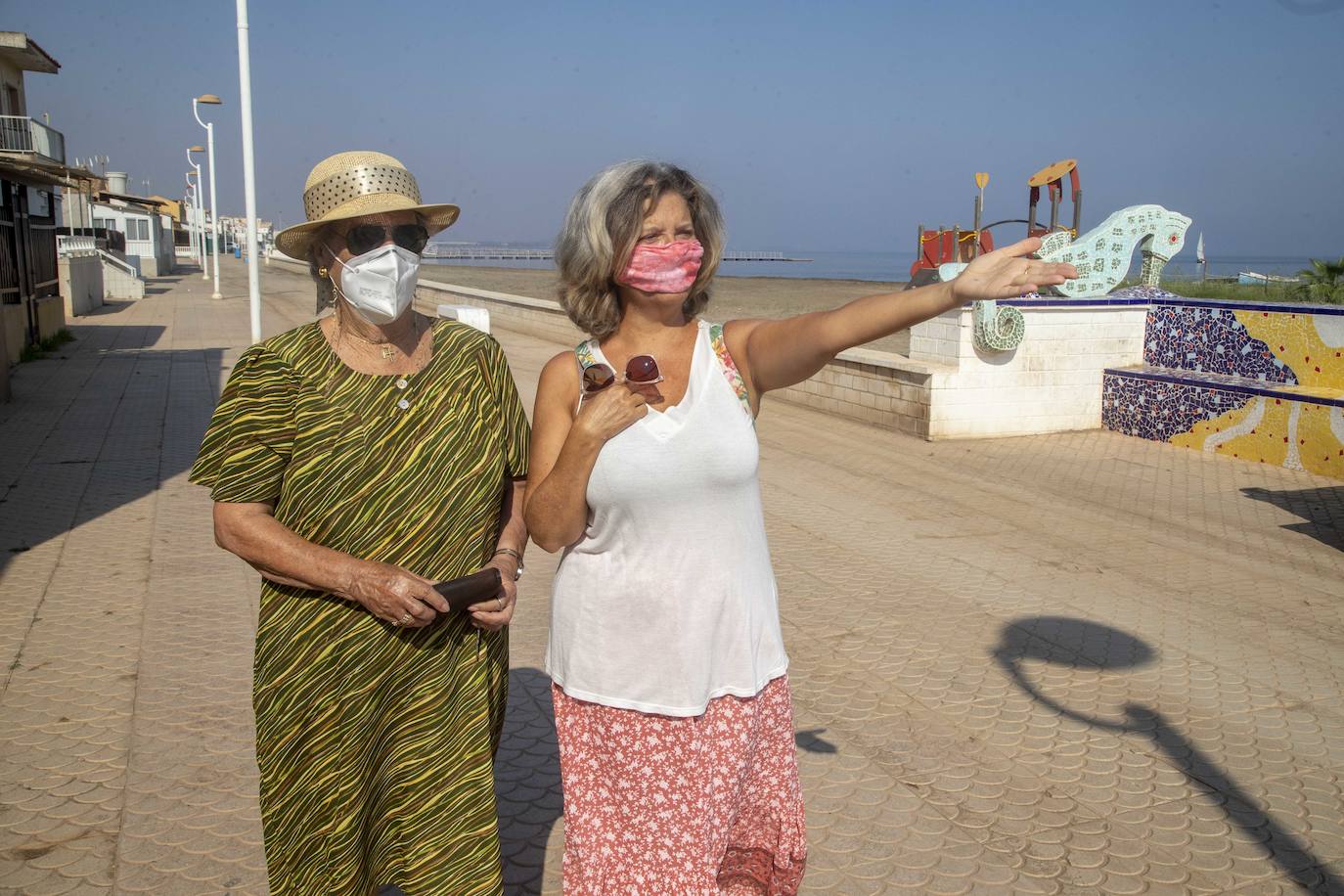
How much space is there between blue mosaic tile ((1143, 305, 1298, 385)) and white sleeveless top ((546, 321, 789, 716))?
963 cm

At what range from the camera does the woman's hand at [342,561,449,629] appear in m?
2.20

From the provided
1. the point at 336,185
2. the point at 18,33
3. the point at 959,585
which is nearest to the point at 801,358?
the point at 336,185

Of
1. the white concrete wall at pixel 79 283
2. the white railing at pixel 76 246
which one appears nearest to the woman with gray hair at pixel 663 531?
the white concrete wall at pixel 79 283

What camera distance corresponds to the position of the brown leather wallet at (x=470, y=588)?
2.26 metres

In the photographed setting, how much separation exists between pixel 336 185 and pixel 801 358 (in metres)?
1.13

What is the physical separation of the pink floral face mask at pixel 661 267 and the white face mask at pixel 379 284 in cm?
49

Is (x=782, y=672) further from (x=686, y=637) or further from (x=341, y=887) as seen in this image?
(x=341, y=887)

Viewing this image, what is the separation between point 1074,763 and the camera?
407cm

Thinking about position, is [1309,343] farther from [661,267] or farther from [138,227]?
[138,227]

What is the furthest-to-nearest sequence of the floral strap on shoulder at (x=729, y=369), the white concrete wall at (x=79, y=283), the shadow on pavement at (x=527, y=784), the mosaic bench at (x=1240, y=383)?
the white concrete wall at (x=79, y=283) → the mosaic bench at (x=1240, y=383) → the shadow on pavement at (x=527, y=784) → the floral strap on shoulder at (x=729, y=369)

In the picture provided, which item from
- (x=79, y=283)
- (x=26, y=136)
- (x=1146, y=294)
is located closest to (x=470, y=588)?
(x=1146, y=294)

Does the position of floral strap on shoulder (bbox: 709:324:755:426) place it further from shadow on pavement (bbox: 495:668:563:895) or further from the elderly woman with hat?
shadow on pavement (bbox: 495:668:563:895)

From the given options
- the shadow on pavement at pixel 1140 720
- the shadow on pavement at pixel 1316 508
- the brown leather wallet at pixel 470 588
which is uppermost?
the brown leather wallet at pixel 470 588

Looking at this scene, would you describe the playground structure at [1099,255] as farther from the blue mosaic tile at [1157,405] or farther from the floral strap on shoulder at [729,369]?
the floral strap on shoulder at [729,369]
